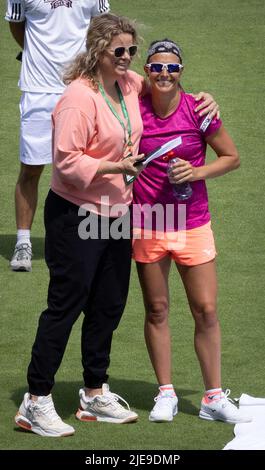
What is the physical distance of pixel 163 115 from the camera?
6480 mm

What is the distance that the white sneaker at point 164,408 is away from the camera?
21.6ft

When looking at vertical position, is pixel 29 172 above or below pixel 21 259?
above

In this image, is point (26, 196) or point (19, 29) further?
point (19, 29)

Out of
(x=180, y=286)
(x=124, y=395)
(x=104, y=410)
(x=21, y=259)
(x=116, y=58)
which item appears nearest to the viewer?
(x=116, y=58)

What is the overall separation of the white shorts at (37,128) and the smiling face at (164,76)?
269 centimetres

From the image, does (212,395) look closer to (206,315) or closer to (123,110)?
(206,315)

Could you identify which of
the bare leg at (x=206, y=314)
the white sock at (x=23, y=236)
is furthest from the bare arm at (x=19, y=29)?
the bare leg at (x=206, y=314)

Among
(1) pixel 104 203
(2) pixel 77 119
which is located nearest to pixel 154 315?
(1) pixel 104 203

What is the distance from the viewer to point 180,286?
870 centimetres

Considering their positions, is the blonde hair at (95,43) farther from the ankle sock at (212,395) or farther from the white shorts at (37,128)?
the white shorts at (37,128)

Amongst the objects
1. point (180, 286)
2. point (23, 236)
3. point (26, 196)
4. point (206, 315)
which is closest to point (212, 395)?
point (206, 315)

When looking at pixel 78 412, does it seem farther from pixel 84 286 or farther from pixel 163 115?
pixel 163 115

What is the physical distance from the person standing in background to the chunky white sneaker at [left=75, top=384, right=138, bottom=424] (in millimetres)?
2455

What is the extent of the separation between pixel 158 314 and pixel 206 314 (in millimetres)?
256
